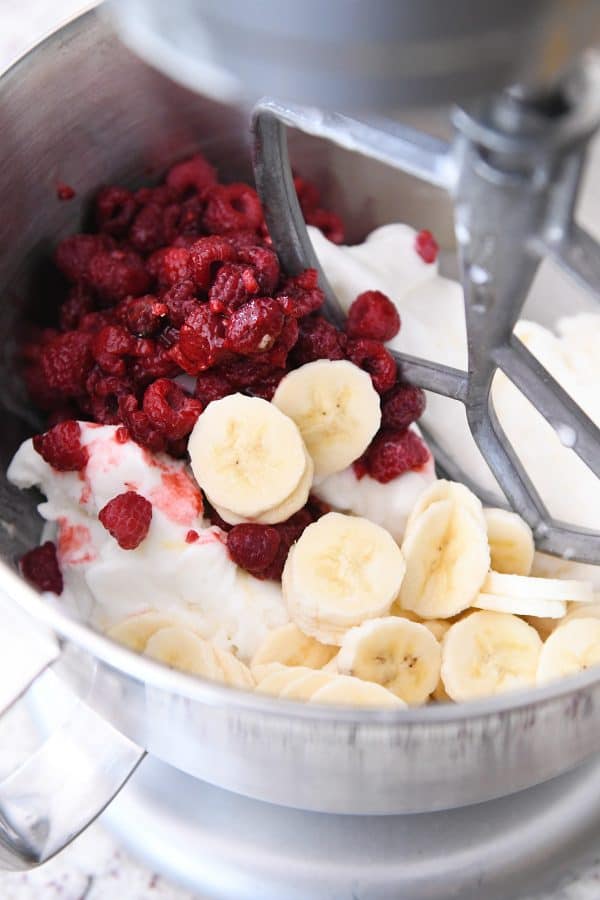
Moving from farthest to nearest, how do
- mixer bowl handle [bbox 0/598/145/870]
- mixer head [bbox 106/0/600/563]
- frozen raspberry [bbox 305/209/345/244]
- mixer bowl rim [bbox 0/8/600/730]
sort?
Answer: frozen raspberry [bbox 305/209/345/244], mixer bowl handle [bbox 0/598/145/870], mixer bowl rim [bbox 0/8/600/730], mixer head [bbox 106/0/600/563]

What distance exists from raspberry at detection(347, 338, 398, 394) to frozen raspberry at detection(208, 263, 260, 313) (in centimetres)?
14

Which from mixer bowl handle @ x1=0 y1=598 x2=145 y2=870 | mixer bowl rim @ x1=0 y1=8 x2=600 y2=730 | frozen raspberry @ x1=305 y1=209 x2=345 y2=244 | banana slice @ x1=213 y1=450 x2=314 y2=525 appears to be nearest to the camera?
mixer bowl rim @ x1=0 y1=8 x2=600 y2=730

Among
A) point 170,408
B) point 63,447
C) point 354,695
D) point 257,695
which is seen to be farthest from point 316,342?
point 257,695

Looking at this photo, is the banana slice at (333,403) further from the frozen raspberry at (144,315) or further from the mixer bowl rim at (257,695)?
the mixer bowl rim at (257,695)

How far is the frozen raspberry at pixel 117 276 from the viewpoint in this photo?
3.43 feet

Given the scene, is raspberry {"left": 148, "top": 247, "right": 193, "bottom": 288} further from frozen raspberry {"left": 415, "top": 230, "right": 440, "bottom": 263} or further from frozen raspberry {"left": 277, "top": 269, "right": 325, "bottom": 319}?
frozen raspberry {"left": 415, "top": 230, "right": 440, "bottom": 263}

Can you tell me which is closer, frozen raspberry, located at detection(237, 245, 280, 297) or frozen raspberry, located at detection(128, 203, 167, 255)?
frozen raspberry, located at detection(237, 245, 280, 297)

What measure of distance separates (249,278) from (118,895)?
0.57 m

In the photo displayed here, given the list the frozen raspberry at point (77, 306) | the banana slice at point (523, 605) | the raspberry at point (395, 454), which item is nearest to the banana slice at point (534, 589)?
the banana slice at point (523, 605)

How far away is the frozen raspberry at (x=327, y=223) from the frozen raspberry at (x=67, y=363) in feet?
1.06

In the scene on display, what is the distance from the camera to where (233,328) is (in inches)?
36.3

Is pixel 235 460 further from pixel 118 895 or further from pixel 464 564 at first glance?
pixel 118 895

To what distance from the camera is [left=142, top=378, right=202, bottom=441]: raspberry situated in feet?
3.14

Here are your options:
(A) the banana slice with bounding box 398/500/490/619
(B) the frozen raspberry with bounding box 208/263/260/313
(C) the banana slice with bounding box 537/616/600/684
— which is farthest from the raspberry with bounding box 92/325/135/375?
(C) the banana slice with bounding box 537/616/600/684
